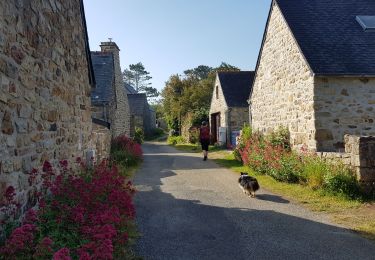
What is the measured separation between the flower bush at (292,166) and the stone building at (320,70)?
57 centimetres

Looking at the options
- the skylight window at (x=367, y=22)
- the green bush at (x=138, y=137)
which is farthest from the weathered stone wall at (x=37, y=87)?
the green bush at (x=138, y=137)

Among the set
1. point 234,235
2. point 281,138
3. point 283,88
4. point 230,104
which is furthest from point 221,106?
point 234,235

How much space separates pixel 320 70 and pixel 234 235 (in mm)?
6689

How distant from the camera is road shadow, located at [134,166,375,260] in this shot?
4.82 meters

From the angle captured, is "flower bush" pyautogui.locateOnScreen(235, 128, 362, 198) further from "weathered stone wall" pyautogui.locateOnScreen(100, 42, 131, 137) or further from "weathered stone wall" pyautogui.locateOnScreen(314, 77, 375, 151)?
"weathered stone wall" pyautogui.locateOnScreen(100, 42, 131, 137)

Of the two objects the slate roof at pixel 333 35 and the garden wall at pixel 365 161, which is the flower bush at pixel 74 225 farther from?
the slate roof at pixel 333 35

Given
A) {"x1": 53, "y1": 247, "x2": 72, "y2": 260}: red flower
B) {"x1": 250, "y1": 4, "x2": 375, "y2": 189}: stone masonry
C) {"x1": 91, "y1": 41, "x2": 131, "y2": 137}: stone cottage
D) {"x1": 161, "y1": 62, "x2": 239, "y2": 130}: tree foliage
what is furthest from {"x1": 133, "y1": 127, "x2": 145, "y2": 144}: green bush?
{"x1": 53, "y1": 247, "x2": 72, "y2": 260}: red flower

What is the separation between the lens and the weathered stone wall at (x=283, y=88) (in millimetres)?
10945

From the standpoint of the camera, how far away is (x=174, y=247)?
508cm

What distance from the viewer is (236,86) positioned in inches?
960

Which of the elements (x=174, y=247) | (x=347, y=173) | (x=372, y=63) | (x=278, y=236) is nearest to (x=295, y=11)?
(x=372, y=63)

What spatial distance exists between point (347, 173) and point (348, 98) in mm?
3442

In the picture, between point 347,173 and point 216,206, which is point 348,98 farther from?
point 216,206

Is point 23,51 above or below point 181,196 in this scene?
above
